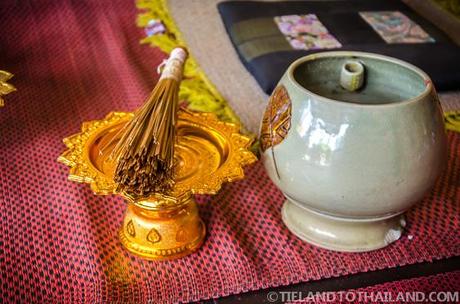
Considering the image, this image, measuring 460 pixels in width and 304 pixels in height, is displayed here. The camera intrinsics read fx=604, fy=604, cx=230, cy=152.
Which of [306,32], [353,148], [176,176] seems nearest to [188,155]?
[176,176]

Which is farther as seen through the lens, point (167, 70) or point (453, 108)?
point (453, 108)

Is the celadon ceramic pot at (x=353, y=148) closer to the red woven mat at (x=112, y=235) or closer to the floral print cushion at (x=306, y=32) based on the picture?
the red woven mat at (x=112, y=235)

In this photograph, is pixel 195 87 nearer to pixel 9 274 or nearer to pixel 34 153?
pixel 34 153

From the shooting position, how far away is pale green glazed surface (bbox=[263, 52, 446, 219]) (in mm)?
407

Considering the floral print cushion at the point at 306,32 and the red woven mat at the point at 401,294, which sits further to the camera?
the floral print cushion at the point at 306,32

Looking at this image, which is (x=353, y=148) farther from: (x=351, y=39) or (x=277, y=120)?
(x=351, y=39)

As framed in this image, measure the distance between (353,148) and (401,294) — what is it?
11cm

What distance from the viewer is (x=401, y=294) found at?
1.39ft

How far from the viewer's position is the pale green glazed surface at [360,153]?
1.34 ft

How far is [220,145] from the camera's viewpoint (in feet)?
1.65

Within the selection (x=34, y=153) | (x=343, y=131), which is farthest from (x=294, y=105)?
(x=34, y=153)

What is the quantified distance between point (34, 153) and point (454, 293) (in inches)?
Result: 15.9

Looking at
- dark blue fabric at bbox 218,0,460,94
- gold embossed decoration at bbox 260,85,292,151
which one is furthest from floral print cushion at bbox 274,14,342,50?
gold embossed decoration at bbox 260,85,292,151

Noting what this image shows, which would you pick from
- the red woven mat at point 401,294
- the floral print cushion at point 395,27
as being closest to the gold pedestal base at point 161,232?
the red woven mat at point 401,294
